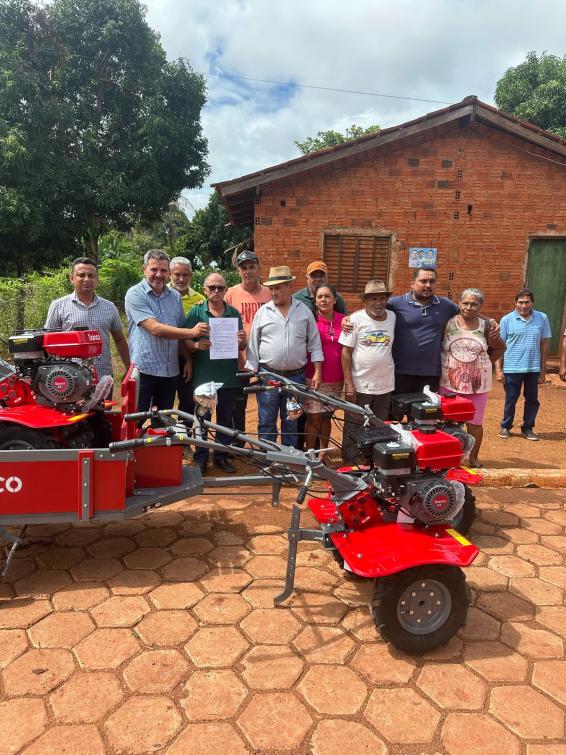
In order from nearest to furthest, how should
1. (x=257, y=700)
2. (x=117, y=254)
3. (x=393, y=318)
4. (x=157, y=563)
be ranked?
(x=257, y=700) < (x=157, y=563) < (x=393, y=318) < (x=117, y=254)

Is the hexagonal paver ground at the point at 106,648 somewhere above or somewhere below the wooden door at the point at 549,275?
below

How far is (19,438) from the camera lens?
325 centimetres

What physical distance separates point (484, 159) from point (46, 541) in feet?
31.4

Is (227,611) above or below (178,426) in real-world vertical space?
below

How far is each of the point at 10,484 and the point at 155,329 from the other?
160cm

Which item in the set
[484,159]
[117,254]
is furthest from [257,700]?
[117,254]

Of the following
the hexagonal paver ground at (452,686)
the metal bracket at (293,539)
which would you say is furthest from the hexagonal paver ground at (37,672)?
the hexagonal paver ground at (452,686)

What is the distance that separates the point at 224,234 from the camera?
28.4 meters

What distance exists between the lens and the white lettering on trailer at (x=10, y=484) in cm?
290

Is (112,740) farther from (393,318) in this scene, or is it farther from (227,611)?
(393,318)

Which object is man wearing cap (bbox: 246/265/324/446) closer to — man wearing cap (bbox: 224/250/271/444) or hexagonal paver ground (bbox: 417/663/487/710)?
man wearing cap (bbox: 224/250/271/444)

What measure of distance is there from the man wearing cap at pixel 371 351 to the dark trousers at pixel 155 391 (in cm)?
151

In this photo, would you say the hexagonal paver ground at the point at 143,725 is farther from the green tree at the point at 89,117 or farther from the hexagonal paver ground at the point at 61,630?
the green tree at the point at 89,117

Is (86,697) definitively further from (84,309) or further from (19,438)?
(84,309)
